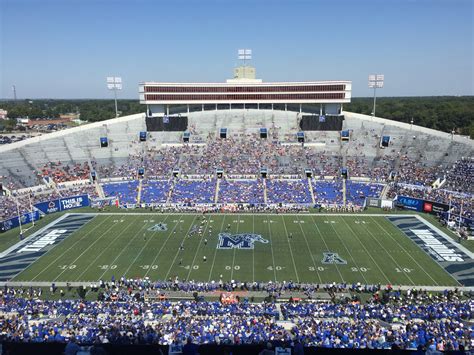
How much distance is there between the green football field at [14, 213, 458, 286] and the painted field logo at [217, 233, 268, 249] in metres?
0.08

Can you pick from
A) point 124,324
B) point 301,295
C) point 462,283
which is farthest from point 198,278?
point 462,283

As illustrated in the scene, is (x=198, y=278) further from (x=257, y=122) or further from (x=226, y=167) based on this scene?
(x=257, y=122)

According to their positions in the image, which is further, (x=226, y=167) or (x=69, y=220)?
(x=226, y=167)

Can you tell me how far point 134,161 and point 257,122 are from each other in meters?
20.3

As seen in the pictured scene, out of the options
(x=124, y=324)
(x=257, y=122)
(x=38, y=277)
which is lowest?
(x=38, y=277)

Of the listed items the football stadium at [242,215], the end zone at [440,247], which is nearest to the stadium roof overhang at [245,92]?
the football stadium at [242,215]

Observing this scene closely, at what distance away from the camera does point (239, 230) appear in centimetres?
3472

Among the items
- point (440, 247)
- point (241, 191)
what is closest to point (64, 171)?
point (241, 191)

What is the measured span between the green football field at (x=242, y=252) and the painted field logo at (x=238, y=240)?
0.08m

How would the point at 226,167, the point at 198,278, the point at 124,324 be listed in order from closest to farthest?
the point at 124,324
the point at 198,278
the point at 226,167

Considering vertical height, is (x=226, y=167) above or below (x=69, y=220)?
above

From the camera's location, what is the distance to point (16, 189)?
43.2 metres

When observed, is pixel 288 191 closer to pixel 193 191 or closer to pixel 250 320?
pixel 193 191

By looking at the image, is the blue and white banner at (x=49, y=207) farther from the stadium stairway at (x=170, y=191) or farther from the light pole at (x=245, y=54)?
the light pole at (x=245, y=54)
